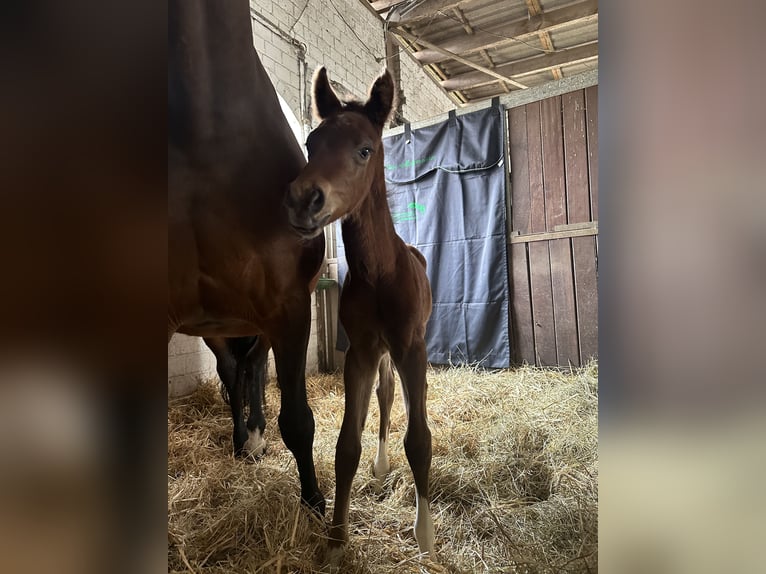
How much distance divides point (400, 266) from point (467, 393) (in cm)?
161

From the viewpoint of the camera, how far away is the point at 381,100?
108cm

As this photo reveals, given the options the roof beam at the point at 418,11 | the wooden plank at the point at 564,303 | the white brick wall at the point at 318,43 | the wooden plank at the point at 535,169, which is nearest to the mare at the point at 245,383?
the white brick wall at the point at 318,43

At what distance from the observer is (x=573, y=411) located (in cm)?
212

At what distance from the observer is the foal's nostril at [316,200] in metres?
0.90

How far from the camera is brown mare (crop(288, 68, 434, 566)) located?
1.02 meters

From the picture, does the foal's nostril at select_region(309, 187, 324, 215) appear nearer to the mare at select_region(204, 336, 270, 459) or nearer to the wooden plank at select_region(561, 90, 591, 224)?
the mare at select_region(204, 336, 270, 459)

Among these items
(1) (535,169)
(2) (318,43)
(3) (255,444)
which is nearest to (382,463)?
(3) (255,444)

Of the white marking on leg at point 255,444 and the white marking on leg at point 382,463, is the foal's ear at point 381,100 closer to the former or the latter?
the white marking on leg at point 382,463

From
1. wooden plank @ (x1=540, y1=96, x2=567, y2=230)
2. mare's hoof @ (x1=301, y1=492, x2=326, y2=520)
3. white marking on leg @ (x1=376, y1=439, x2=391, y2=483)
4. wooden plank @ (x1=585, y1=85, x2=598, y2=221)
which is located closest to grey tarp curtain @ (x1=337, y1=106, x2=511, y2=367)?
wooden plank @ (x1=540, y1=96, x2=567, y2=230)

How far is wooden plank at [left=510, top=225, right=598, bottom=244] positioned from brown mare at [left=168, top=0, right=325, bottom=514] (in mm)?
2286
